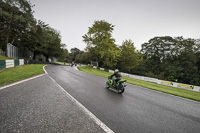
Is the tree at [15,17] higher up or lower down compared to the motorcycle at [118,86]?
higher up

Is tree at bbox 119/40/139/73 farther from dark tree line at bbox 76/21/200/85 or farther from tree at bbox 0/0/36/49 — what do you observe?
tree at bbox 0/0/36/49

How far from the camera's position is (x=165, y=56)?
3619cm

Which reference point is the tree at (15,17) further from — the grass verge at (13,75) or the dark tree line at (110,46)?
the grass verge at (13,75)

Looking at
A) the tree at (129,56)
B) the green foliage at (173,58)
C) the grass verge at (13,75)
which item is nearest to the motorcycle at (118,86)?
the grass verge at (13,75)

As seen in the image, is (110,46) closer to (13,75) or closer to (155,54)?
(155,54)

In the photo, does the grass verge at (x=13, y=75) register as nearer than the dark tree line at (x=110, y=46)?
Yes

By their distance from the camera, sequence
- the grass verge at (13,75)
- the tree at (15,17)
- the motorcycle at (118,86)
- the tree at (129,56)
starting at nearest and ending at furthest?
the motorcycle at (118,86) → the grass verge at (13,75) → the tree at (15,17) → the tree at (129,56)

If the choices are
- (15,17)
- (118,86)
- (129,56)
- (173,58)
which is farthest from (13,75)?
(173,58)

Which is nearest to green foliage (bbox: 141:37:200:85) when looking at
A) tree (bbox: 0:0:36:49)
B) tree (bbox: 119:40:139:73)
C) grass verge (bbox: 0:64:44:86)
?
tree (bbox: 119:40:139:73)

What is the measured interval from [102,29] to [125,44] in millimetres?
12093

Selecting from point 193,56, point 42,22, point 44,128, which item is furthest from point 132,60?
point 42,22

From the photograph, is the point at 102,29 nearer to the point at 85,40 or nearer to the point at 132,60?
the point at 85,40

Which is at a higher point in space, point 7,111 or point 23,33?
point 23,33

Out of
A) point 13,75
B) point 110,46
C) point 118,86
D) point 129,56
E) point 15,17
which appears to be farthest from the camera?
point 129,56
